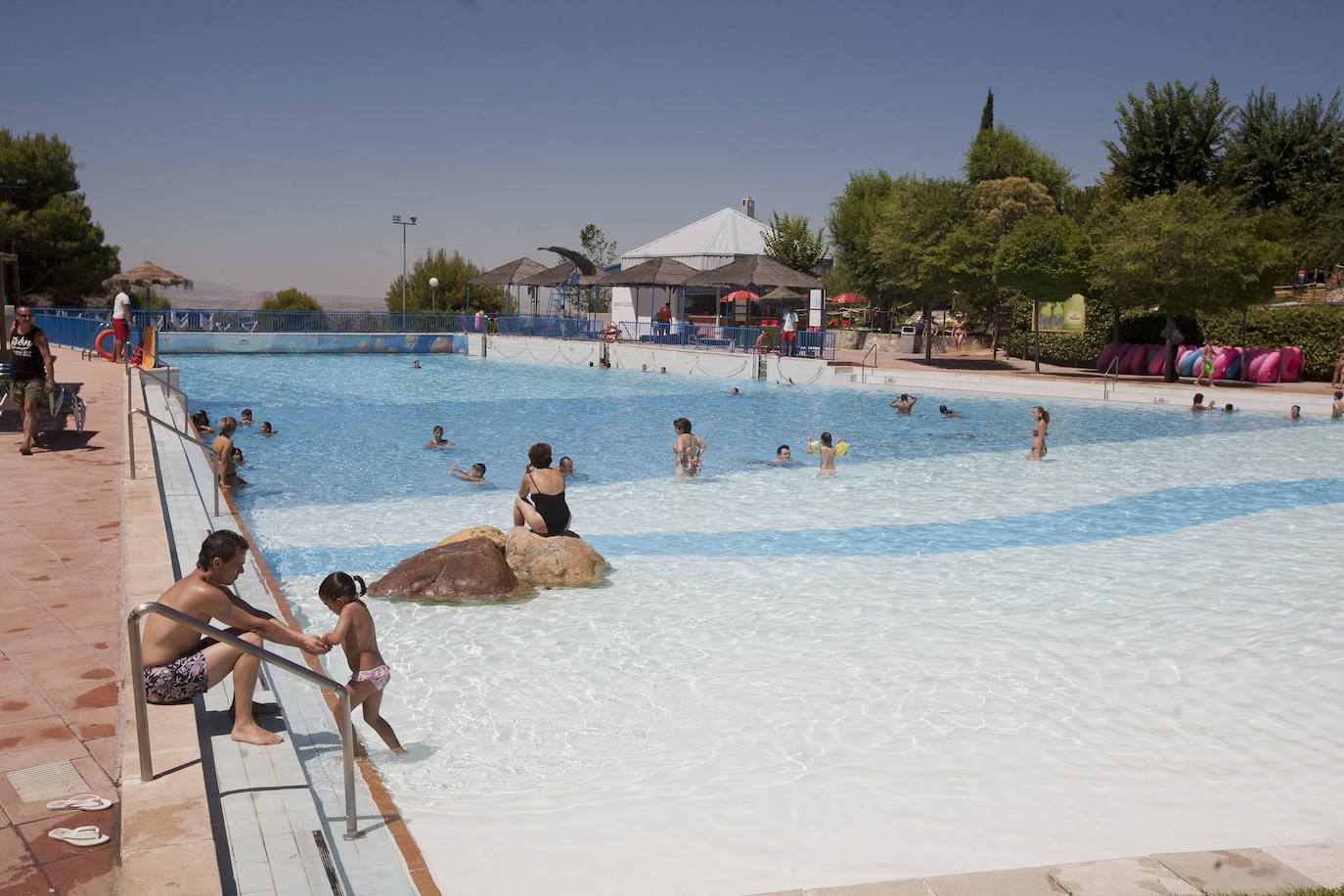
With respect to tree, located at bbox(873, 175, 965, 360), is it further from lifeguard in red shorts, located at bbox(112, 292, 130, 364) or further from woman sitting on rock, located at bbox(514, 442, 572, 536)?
woman sitting on rock, located at bbox(514, 442, 572, 536)

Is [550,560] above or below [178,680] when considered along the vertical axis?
below

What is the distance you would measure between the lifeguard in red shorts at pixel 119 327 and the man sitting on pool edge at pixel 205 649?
70.2 ft

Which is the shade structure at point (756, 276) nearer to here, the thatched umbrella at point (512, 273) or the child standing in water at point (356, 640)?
the thatched umbrella at point (512, 273)

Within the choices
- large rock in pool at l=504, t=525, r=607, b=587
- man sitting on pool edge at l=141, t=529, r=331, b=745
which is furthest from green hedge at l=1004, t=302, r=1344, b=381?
man sitting on pool edge at l=141, t=529, r=331, b=745

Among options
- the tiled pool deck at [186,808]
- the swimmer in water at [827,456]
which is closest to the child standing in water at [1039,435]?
the swimmer in water at [827,456]

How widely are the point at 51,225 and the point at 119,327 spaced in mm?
28720

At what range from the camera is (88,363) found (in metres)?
24.0

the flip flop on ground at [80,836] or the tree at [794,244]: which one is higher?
the tree at [794,244]

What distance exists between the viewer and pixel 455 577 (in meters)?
8.91

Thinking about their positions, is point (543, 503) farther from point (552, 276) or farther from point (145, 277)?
point (552, 276)

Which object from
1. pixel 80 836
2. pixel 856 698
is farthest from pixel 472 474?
pixel 80 836

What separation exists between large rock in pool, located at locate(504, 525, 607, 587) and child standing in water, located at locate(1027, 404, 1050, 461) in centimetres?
1024

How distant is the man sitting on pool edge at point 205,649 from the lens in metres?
4.65

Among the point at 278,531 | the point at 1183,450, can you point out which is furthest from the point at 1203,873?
the point at 1183,450
